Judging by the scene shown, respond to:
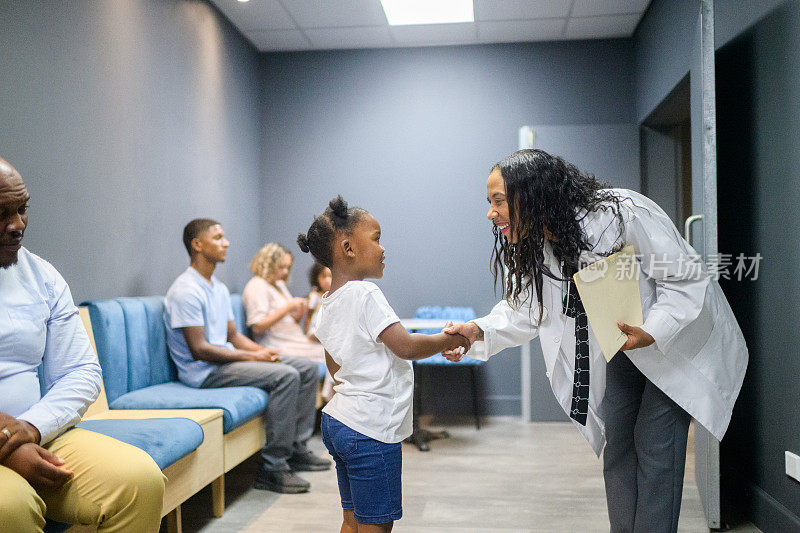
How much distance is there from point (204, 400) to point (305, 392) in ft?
2.95

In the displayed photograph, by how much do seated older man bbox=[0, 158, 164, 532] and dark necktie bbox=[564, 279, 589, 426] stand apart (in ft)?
3.65

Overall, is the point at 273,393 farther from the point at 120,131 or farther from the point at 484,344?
the point at 484,344

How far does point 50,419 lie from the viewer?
172 cm

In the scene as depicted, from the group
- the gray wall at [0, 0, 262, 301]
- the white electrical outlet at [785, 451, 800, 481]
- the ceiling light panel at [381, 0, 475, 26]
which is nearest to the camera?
the white electrical outlet at [785, 451, 800, 481]

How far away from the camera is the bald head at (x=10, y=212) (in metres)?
1.70

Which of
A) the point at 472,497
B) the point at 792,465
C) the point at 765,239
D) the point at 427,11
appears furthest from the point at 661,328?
the point at 427,11

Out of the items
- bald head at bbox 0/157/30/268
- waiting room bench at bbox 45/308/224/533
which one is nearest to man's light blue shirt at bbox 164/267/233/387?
waiting room bench at bbox 45/308/224/533

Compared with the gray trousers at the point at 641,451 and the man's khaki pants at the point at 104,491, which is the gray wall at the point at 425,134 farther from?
the man's khaki pants at the point at 104,491

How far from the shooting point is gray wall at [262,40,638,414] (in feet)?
17.2

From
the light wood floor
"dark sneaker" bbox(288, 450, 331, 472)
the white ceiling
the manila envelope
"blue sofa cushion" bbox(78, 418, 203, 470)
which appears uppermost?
the white ceiling

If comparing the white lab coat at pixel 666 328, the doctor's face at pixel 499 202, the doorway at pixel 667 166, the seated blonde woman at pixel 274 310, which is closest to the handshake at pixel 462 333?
the white lab coat at pixel 666 328

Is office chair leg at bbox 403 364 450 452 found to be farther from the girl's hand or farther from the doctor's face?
the doctor's face

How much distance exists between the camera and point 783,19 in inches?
97.7

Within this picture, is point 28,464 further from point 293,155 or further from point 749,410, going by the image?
point 293,155
